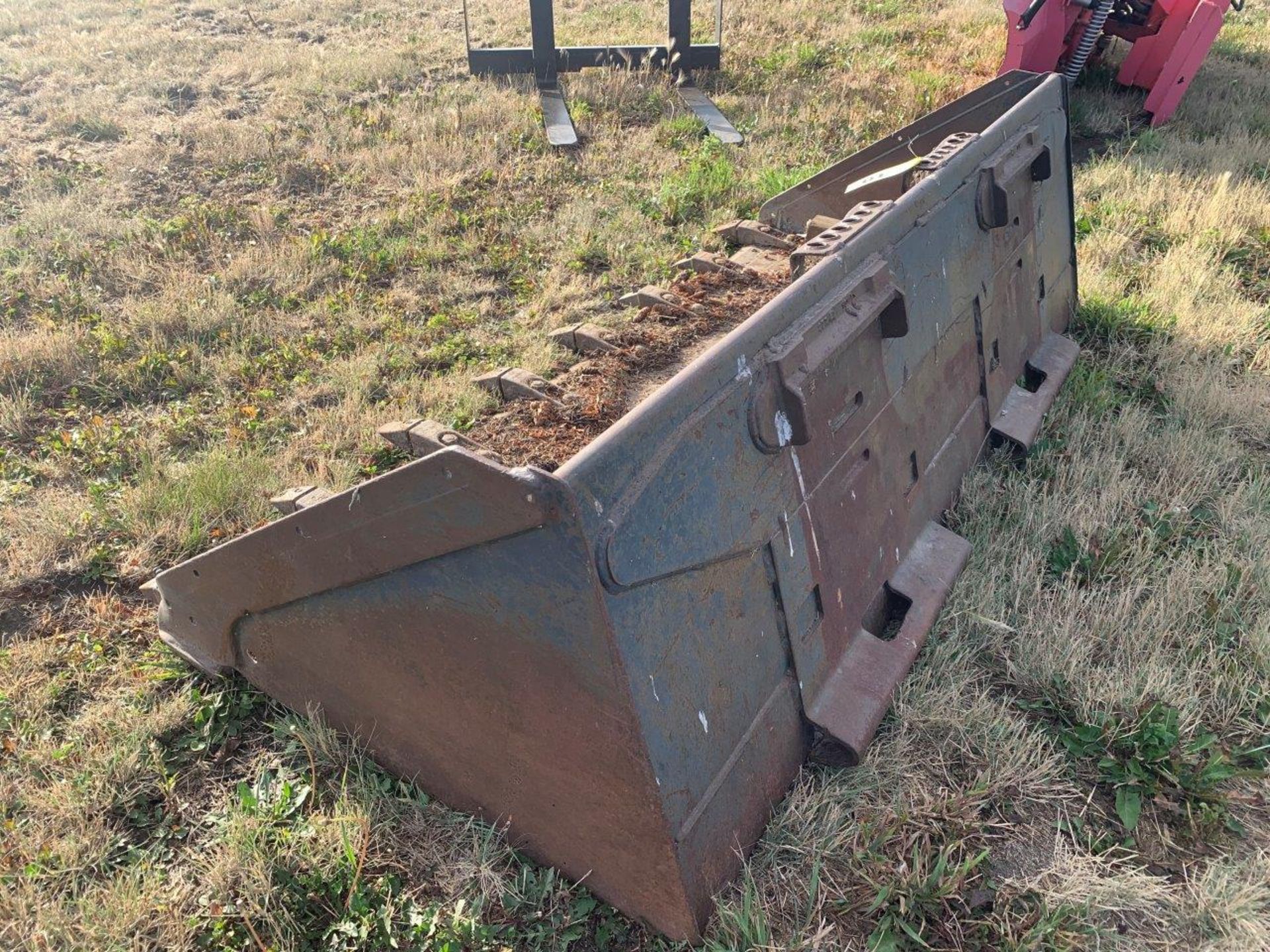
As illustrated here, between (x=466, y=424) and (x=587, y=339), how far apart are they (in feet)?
3.10

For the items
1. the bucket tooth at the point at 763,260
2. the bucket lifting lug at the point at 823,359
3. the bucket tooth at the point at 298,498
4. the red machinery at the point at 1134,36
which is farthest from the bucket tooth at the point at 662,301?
the red machinery at the point at 1134,36

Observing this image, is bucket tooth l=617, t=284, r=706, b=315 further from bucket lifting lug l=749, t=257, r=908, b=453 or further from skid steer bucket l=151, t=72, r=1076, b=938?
bucket lifting lug l=749, t=257, r=908, b=453

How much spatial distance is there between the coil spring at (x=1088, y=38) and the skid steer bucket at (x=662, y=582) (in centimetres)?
513

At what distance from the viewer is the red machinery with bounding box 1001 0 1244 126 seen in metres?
7.21

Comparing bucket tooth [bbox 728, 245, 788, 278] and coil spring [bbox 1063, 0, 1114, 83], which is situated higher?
coil spring [bbox 1063, 0, 1114, 83]

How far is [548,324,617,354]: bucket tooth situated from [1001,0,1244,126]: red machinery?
17.6 feet

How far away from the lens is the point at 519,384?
3037mm

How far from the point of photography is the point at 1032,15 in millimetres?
7008

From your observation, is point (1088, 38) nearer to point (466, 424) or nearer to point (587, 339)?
point (587, 339)

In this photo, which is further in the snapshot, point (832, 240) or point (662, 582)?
point (832, 240)

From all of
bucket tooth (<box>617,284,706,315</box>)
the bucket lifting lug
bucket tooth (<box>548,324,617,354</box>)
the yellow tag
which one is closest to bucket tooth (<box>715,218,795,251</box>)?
the yellow tag

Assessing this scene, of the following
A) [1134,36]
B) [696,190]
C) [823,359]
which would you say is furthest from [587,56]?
[823,359]

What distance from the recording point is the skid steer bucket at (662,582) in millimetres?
1797

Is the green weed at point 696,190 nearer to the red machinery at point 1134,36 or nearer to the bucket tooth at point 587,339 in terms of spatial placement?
the red machinery at point 1134,36
